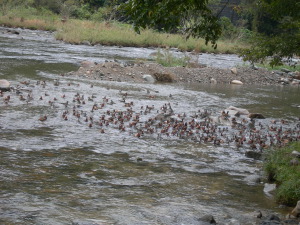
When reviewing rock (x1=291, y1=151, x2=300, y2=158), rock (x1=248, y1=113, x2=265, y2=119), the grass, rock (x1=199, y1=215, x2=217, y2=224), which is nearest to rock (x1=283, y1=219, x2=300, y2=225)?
rock (x1=199, y1=215, x2=217, y2=224)

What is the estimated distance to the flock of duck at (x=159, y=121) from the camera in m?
10.6

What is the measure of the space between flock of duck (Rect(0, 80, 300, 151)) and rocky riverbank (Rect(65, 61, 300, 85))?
216 inches

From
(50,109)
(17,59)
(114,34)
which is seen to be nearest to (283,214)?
(50,109)

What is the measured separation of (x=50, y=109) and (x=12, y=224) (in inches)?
291

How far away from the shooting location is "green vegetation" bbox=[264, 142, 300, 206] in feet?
21.8

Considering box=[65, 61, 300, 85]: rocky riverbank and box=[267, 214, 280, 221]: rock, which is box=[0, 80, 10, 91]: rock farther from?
box=[267, 214, 280, 221]: rock

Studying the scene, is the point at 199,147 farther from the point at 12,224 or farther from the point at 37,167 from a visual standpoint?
the point at 12,224

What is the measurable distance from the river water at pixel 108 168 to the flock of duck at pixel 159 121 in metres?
0.07

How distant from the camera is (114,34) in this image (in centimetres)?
3847

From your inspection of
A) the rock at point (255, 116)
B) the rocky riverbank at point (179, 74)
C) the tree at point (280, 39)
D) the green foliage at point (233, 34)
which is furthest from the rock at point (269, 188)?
the green foliage at point (233, 34)

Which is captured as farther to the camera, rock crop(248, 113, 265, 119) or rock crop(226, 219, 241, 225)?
rock crop(248, 113, 265, 119)

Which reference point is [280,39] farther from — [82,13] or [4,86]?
[82,13]

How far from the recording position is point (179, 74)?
22375mm

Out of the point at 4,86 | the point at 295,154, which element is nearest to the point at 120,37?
the point at 4,86
